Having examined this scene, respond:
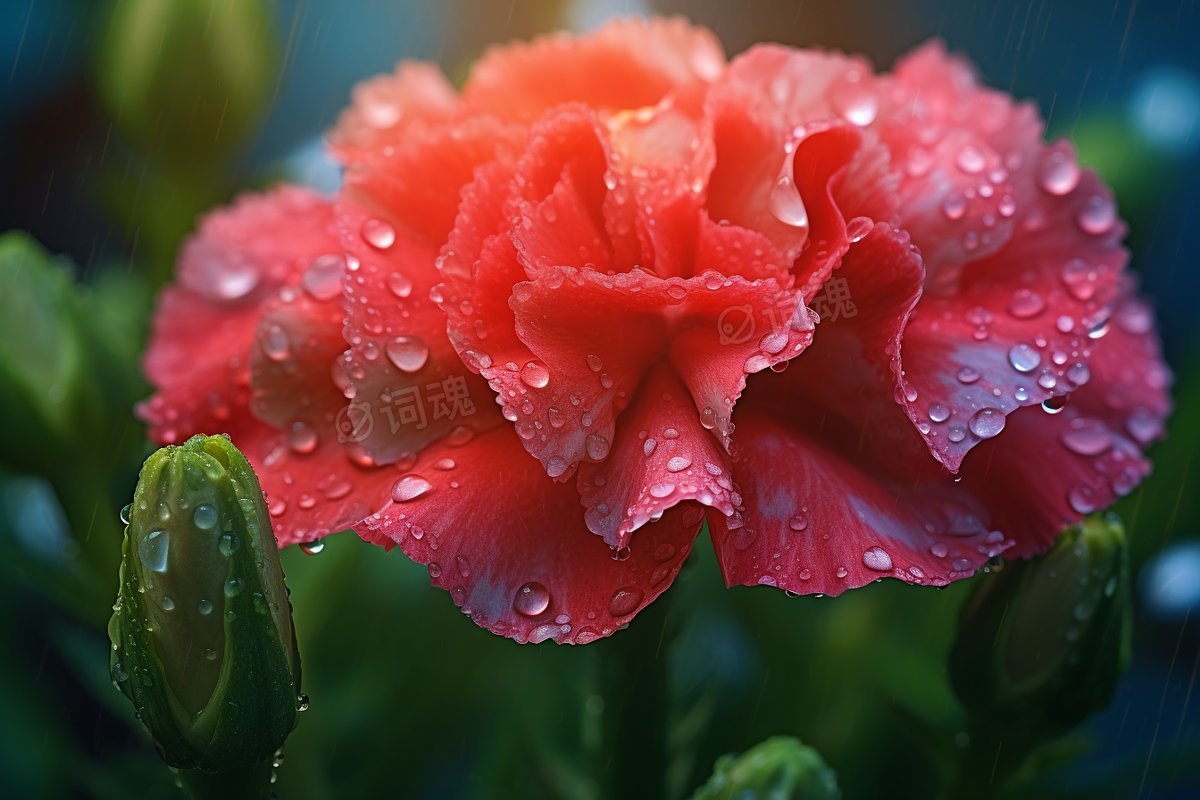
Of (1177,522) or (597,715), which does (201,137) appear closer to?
(597,715)

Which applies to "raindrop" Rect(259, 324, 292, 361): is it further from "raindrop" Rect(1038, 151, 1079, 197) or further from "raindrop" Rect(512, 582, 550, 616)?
"raindrop" Rect(1038, 151, 1079, 197)

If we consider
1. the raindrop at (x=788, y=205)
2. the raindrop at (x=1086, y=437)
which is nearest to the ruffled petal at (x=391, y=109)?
the raindrop at (x=788, y=205)

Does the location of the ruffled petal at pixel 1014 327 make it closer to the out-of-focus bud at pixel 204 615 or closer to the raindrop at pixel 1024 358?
the raindrop at pixel 1024 358

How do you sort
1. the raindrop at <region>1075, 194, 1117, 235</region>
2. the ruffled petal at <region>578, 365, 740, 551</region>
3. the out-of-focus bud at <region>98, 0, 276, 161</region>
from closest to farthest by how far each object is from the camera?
the ruffled petal at <region>578, 365, 740, 551</region> → the raindrop at <region>1075, 194, 1117, 235</region> → the out-of-focus bud at <region>98, 0, 276, 161</region>

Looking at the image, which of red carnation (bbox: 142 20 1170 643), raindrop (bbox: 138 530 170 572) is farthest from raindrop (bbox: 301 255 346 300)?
raindrop (bbox: 138 530 170 572)

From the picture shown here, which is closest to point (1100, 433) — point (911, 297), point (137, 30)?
point (911, 297)

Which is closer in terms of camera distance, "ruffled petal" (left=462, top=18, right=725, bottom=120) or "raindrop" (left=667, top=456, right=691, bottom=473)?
"raindrop" (left=667, top=456, right=691, bottom=473)
